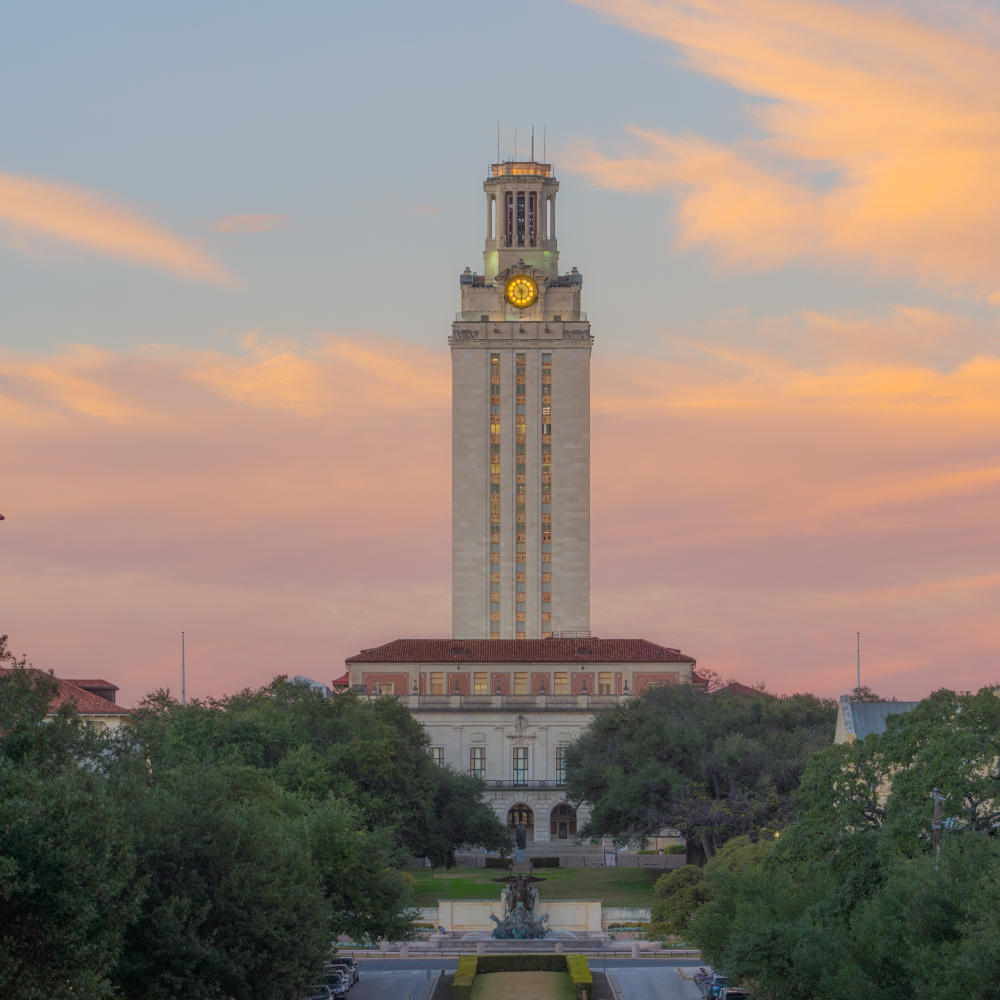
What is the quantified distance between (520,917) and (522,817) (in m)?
89.5

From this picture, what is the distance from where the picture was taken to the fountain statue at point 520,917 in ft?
352

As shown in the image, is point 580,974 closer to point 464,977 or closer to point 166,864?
point 464,977

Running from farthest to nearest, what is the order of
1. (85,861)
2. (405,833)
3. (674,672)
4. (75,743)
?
(674,672)
(405,833)
(75,743)
(85,861)

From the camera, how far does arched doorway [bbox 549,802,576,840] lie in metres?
196

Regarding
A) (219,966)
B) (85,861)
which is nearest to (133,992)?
(219,966)

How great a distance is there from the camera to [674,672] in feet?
654

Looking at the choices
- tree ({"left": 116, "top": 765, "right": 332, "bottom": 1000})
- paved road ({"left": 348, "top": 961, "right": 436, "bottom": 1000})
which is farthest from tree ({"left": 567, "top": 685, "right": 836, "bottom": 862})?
tree ({"left": 116, "top": 765, "right": 332, "bottom": 1000})

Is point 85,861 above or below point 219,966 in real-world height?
above

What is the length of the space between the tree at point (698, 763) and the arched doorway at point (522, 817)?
43.3 meters

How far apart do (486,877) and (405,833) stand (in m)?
14.3

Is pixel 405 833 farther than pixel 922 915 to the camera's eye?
Yes

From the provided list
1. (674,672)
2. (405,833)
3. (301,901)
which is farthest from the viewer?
(674,672)

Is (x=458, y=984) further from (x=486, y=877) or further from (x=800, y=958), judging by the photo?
(x=486, y=877)

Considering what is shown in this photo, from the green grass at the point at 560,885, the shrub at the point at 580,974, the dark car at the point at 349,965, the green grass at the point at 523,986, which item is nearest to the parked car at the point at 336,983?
the dark car at the point at 349,965
